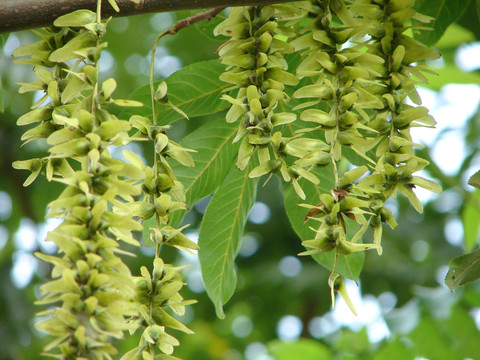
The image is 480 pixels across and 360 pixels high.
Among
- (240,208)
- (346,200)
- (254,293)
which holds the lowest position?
(254,293)

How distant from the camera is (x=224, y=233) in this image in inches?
56.7

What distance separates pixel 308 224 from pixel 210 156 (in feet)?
1.00

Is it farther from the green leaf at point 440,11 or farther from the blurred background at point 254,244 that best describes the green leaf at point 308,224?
the blurred background at point 254,244

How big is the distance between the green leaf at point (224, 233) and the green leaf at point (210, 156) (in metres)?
0.03

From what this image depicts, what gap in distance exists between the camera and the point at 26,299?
3379 millimetres

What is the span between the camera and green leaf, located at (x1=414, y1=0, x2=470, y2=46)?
4.62 feet

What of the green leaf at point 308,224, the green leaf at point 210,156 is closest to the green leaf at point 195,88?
the green leaf at point 210,156

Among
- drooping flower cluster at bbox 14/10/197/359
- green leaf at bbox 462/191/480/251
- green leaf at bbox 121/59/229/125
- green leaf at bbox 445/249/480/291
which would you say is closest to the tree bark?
drooping flower cluster at bbox 14/10/197/359

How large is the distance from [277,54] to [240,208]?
54 centimetres

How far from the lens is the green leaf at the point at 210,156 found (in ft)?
4.67

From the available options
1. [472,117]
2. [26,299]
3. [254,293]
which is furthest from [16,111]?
[472,117]

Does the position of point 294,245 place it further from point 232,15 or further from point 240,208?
point 232,15

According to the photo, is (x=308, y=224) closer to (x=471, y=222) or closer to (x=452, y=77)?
(x=471, y=222)

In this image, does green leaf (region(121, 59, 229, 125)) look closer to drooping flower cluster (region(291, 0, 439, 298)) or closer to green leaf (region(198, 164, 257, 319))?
green leaf (region(198, 164, 257, 319))
